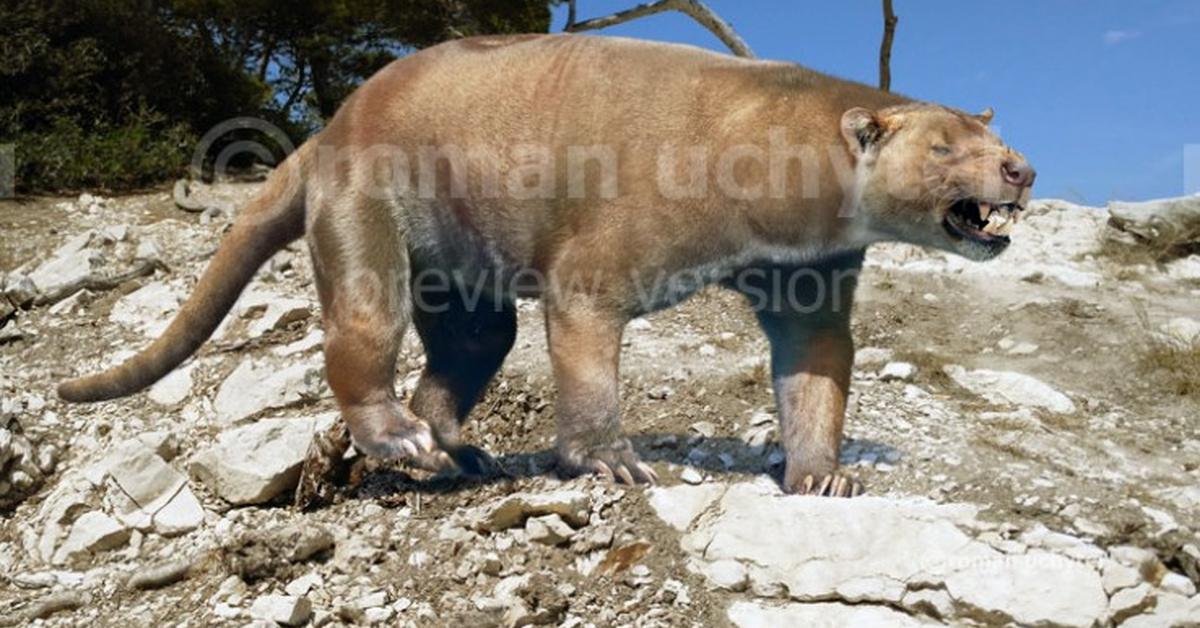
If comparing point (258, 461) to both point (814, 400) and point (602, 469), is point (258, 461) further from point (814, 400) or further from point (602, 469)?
point (814, 400)

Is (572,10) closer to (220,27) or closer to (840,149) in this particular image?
(220,27)

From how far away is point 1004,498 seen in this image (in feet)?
16.1

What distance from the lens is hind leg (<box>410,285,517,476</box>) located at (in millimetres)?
5855

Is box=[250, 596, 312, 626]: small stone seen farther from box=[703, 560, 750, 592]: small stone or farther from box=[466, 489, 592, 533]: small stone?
box=[703, 560, 750, 592]: small stone

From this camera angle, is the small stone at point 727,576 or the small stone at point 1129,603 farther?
the small stone at point 727,576

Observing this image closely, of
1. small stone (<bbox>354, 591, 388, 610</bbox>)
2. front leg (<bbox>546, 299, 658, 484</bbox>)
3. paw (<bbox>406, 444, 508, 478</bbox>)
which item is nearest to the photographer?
small stone (<bbox>354, 591, 388, 610</bbox>)

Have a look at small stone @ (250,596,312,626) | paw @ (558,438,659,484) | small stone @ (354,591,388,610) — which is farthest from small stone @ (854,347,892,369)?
small stone @ (250,596,312,626)

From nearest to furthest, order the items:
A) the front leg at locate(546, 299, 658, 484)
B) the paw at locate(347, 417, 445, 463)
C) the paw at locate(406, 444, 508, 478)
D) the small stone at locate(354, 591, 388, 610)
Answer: the small stone at locate(354, 591, 388, 610)
the front leg at locate(546, 299, 658, 484)
the paw at locate(347, 417, 445, 463)
the paw at locate(406, 444, 508, 478)

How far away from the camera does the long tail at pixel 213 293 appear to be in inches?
229

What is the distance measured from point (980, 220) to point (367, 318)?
2534 mm

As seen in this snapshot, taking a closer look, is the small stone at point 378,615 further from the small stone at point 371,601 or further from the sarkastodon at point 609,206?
the sarkastodon at point 609,206

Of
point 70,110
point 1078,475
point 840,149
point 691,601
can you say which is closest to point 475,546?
point 691,601

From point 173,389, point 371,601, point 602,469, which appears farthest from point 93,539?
point 602,469

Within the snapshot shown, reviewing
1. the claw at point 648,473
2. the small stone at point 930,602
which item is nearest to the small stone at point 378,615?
the claw at point 648,473
